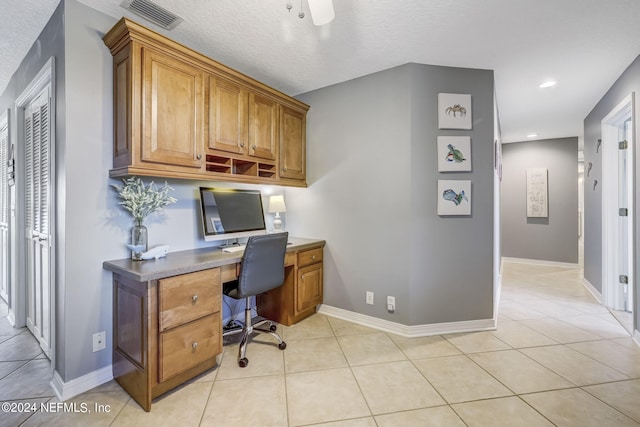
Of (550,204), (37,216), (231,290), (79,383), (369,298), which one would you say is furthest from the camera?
(550,204)

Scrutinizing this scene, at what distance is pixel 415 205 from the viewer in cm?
253

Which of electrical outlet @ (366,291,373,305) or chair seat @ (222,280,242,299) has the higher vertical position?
chair seat @ (222,280,242,299)

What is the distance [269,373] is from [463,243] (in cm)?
201

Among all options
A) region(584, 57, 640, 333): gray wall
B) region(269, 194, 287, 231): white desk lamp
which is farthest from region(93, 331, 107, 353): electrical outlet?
region(584, 57, 640, 333): gray wall

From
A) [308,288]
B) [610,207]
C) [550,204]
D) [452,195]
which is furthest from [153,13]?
[550,204]

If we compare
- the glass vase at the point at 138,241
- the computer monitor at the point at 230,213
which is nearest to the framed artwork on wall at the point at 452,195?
the computer monitor at the point at 230,213

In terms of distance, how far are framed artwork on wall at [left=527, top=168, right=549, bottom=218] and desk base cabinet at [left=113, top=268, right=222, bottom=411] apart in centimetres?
600

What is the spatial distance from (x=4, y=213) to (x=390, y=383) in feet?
14.5

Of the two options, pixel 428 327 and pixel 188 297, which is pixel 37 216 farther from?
pixel 428 327

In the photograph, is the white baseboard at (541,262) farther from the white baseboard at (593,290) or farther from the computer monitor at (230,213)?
the computer monitor at (230,213)

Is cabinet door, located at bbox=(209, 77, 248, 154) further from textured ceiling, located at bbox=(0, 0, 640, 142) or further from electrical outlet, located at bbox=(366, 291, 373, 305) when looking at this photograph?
electrical outlet, located at bbox=(366, 291, 373, 305)

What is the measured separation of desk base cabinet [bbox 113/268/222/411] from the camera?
1.60 meters

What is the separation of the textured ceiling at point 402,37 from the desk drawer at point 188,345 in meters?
2.09

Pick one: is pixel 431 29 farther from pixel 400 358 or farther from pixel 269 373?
pixel 269 373
